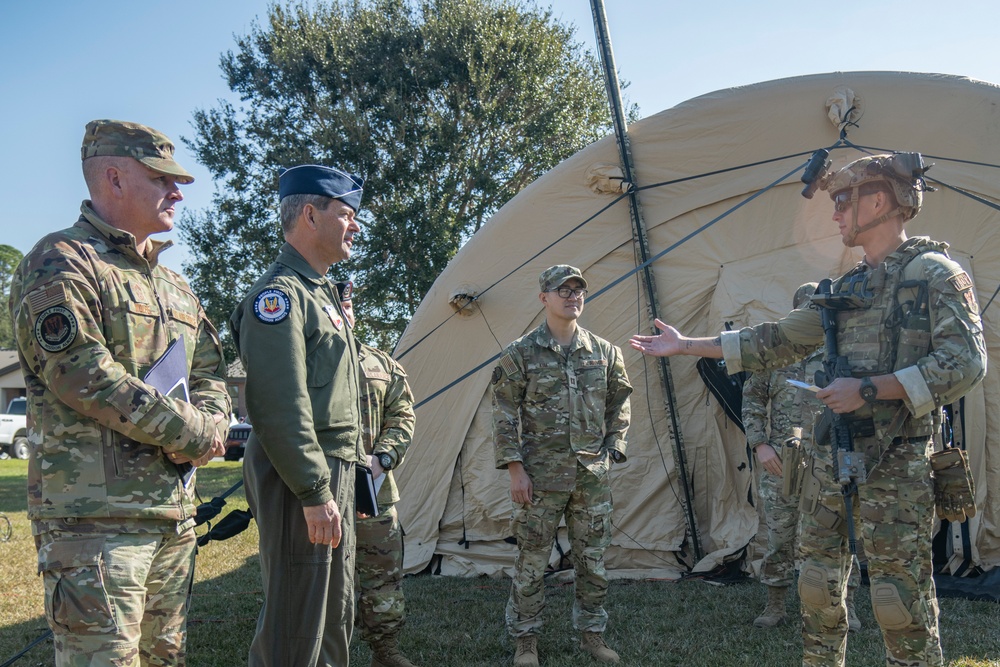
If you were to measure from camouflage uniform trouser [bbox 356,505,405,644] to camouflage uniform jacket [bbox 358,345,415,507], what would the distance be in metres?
0.15

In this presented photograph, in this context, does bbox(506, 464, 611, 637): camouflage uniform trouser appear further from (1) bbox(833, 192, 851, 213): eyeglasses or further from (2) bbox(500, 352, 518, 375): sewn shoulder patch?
(1) bbox(833, 192, 851, 213): eyeglasses

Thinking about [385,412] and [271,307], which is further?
[385,412]

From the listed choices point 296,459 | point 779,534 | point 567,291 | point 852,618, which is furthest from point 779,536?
point 296,459

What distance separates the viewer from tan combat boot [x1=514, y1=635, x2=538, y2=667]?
4047 millimetres

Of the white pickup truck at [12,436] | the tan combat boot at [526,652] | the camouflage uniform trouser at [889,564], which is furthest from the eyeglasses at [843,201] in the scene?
the white pickup truck at [12,436]

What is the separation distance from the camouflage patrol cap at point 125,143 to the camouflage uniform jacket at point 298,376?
0.49 m

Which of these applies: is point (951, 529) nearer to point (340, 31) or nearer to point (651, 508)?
point (651, 508)

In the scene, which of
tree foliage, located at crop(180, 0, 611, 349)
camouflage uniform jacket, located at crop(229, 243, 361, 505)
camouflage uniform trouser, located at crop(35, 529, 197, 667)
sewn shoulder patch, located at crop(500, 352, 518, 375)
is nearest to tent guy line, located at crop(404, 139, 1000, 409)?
sewn shoulder patch, located at crop(500, 352, 518, 375)

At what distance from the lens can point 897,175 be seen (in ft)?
9.89

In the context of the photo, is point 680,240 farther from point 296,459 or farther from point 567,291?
point 296,459

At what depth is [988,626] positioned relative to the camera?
4.34 metres

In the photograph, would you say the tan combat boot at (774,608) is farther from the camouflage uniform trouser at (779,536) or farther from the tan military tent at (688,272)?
the tan military tent at (688,272)

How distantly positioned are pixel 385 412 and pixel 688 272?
2.72 meters

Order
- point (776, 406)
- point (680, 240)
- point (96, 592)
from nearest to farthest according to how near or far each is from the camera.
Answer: point (96, 592) < point (776, 406) < point (680, 240)
